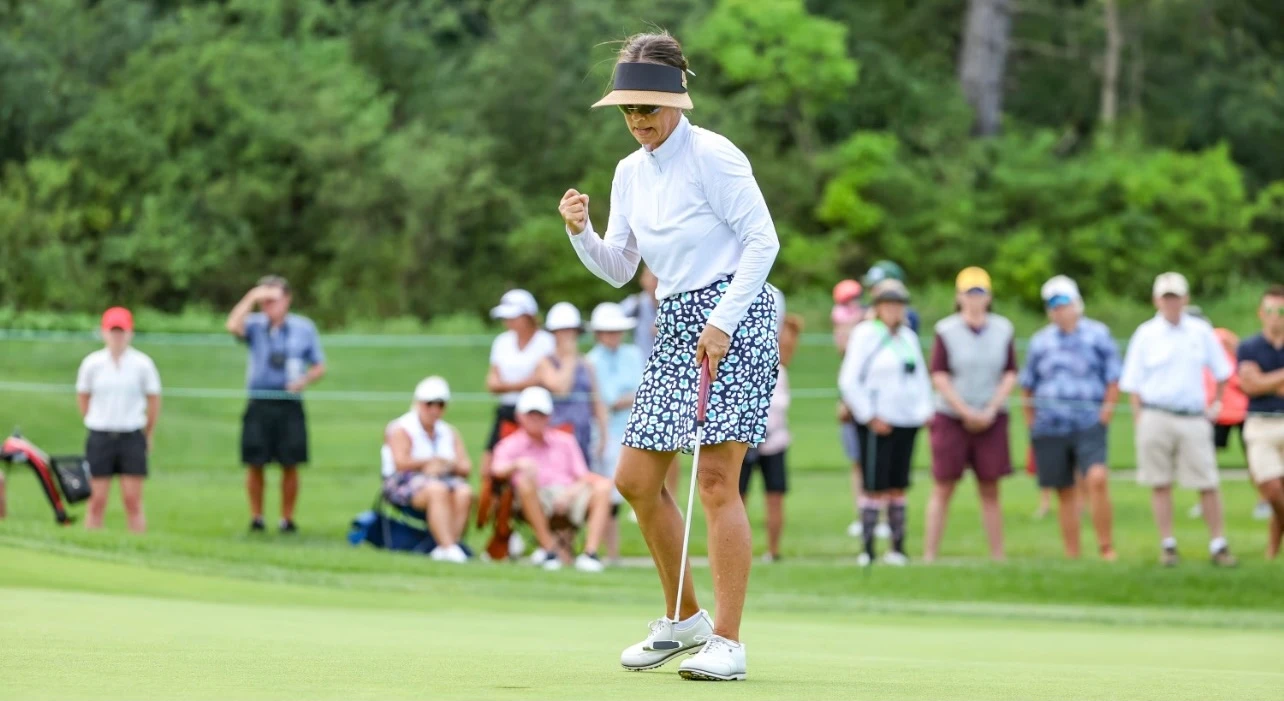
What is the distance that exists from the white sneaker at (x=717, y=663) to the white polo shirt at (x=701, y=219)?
0.90 m

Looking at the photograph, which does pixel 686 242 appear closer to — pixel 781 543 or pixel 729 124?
pixel 781 543

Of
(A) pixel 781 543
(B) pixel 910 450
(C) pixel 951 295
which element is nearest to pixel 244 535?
(A) pixel 781 543

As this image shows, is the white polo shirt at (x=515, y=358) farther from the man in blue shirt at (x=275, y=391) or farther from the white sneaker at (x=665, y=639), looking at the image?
the white sneaker at (x=665, y=639)

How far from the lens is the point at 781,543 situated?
14820 millimetres

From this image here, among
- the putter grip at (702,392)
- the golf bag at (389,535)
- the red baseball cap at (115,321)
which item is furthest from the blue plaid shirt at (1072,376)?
the putter grip at (702,392)

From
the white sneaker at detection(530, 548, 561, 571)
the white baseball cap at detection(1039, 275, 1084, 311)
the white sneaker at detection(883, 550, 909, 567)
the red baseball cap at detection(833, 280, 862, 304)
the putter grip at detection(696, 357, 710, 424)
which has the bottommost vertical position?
the white sneaker at detection(530, 548, 561, 571)

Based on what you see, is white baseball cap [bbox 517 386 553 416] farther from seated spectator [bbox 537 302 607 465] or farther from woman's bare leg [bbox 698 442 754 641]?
woman's bare leg [bbox 698 442 754 641]

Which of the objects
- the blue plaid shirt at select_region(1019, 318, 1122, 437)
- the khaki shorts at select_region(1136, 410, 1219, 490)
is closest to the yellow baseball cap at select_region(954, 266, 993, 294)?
the blue plaid shirt at select_region(1019, 318, 1122, 437)

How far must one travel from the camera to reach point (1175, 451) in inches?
497

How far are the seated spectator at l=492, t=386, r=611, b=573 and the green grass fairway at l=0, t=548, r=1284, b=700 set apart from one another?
Result: 2208 millimetres

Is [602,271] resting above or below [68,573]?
above

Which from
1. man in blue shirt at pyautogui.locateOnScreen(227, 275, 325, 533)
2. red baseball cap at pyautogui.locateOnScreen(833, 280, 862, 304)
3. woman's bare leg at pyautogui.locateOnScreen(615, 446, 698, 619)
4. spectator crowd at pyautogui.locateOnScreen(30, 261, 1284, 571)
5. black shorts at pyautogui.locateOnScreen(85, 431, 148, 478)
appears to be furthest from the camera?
red baseball cap at pyautogui.locateOnScreen(833, 280, 862, 304)

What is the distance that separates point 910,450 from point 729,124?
2161 cm

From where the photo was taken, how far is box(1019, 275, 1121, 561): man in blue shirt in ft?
42.5
